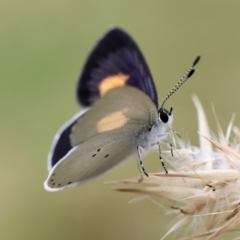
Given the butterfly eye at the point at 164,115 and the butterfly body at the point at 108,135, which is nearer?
the butterfly body at the point at 108,135

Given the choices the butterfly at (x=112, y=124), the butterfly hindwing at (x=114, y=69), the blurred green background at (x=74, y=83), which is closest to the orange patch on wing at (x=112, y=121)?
the butterfly at (x=112, y=124)

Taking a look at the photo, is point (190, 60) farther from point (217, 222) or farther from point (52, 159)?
point (217, 222)

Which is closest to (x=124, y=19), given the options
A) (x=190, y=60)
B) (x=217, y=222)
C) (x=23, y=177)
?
(x=190, y=60)

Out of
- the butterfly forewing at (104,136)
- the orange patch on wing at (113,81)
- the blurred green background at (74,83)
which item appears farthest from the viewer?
the blurred green background at (74,83)

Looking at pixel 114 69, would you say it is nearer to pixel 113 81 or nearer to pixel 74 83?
pixel 113 81

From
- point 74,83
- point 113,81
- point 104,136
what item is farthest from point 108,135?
point 74,83

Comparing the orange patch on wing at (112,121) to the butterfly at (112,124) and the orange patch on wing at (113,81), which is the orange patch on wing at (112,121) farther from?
the orange patch on wing at (113,81)

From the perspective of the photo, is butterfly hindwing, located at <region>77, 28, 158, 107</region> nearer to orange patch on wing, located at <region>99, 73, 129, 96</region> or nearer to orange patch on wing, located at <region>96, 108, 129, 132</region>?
orange patch on wing, located at <region>99, 73, 129, 96</region>

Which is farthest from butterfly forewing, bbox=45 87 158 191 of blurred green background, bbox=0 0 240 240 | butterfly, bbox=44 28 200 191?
blurred green background, bbox=0 0 240 240
